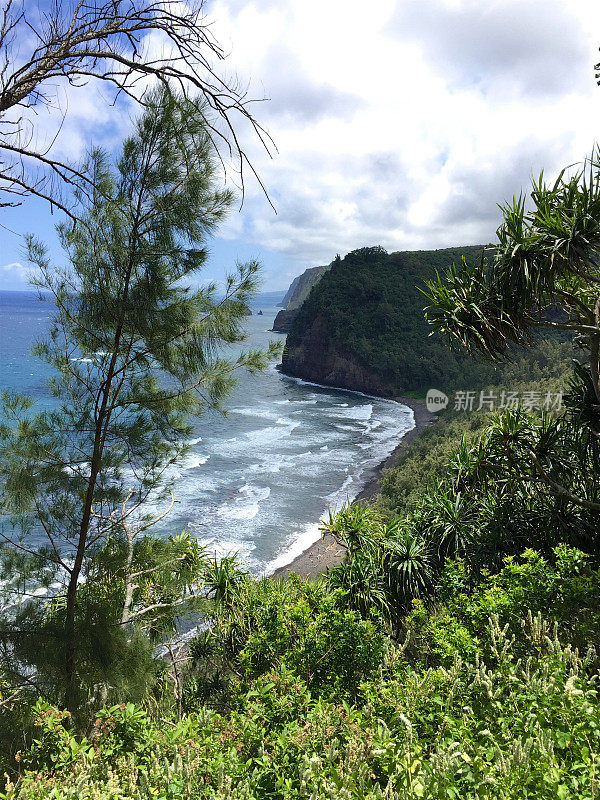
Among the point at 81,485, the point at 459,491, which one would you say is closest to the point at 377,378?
the point at 459,491

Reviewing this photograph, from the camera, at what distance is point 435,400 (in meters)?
43.8

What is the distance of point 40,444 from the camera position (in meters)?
4.77

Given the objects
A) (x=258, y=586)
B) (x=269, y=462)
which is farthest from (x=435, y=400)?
(x=258, y=586)

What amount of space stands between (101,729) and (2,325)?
7815 cm

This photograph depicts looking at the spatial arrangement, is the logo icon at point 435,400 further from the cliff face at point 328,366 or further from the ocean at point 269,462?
the cliff face at point 328,366

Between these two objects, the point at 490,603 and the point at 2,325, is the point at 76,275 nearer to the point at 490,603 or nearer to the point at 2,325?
the point at 490,603

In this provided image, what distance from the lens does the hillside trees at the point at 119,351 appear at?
4469 millimetres

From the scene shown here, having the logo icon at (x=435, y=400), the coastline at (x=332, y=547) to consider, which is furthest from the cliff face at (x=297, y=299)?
the coastline at (x=332, y=547)

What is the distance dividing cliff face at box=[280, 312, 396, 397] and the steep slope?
0.28ft

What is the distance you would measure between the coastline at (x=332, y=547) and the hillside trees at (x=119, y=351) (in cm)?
323

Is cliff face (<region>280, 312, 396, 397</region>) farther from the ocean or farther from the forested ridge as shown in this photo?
the ocean

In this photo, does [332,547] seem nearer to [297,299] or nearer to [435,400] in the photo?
[435,400]

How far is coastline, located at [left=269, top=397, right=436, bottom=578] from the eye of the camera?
15.7 m

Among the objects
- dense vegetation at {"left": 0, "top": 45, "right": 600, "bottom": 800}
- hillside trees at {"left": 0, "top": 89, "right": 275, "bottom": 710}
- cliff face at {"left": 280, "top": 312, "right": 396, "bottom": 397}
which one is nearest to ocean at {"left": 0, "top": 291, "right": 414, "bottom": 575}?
hillside trees at {"left": 0, "top": 89, "right": 275, "bottom": 710}
